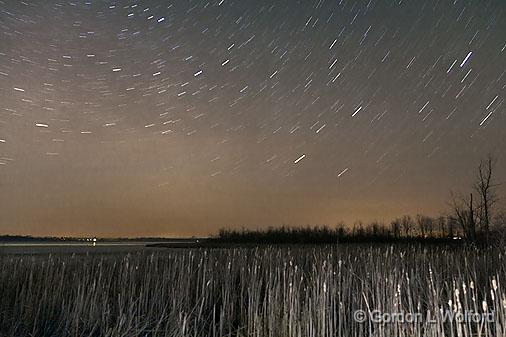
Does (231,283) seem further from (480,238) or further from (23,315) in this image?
(480,238)

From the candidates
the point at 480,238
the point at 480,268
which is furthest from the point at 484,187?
the point at 480,268

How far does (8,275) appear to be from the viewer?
8.50 metres

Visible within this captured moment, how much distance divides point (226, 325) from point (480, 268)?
5951mm

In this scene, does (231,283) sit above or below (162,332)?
above

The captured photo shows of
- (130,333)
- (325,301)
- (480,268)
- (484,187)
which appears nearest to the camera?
(325,301)

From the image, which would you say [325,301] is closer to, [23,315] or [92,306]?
[92,306]

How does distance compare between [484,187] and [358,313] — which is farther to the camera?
[484,187]

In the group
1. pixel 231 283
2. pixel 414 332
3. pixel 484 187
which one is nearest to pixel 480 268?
pixel 231 283

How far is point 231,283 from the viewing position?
798 cm

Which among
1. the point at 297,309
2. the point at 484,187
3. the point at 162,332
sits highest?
the point at 484,187

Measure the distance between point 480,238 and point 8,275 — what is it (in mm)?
21939

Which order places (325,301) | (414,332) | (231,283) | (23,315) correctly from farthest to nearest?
(231,283) → (23,315) → (325,301) → (414,332)

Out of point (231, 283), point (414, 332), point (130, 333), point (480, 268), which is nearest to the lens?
point (414, 332)

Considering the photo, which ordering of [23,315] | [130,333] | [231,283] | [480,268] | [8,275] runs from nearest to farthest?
1. [130,333]
2. [23,315]
3. [231,283]
4. [8,275]
5. [480,268]
